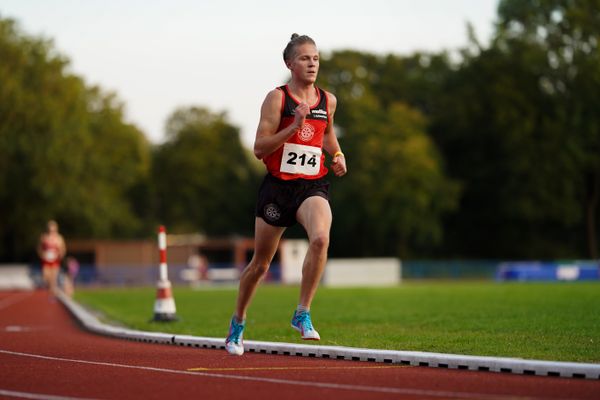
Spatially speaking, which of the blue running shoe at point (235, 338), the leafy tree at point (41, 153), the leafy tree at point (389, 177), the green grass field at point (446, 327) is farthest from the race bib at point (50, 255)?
the leafy tree at point (389, 177)

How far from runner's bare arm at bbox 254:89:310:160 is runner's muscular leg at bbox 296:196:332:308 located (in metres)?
0.56

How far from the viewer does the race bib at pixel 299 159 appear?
9438 millimetres

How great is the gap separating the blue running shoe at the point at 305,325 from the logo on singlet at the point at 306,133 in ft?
4.92

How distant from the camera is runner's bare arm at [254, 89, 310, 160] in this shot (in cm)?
915

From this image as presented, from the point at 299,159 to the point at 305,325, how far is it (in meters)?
1.42

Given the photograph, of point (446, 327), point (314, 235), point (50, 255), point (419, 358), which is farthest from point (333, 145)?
point (50, 255)

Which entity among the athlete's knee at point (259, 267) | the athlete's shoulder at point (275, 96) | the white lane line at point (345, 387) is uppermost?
the athlete's shoulder at point (275, 96)

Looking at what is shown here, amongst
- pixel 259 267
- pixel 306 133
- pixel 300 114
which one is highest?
pixel 300 114

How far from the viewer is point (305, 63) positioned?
948cm

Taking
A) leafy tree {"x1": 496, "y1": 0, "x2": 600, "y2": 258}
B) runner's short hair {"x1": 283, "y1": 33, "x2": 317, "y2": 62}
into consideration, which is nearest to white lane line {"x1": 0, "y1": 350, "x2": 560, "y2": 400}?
runner's short hair {"x1": 283, "y1": 33, "x2": 317, "y2": 62}

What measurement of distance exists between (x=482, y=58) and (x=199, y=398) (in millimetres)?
63035

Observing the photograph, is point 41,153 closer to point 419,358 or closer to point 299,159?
point 299,159

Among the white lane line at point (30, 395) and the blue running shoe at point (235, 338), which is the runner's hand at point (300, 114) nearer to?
the blue running shoe at point (235, 338)

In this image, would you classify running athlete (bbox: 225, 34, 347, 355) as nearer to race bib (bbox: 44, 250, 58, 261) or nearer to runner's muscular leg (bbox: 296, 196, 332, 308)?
runner's muscular leg (bbox: 296, 196, 332, 308)
